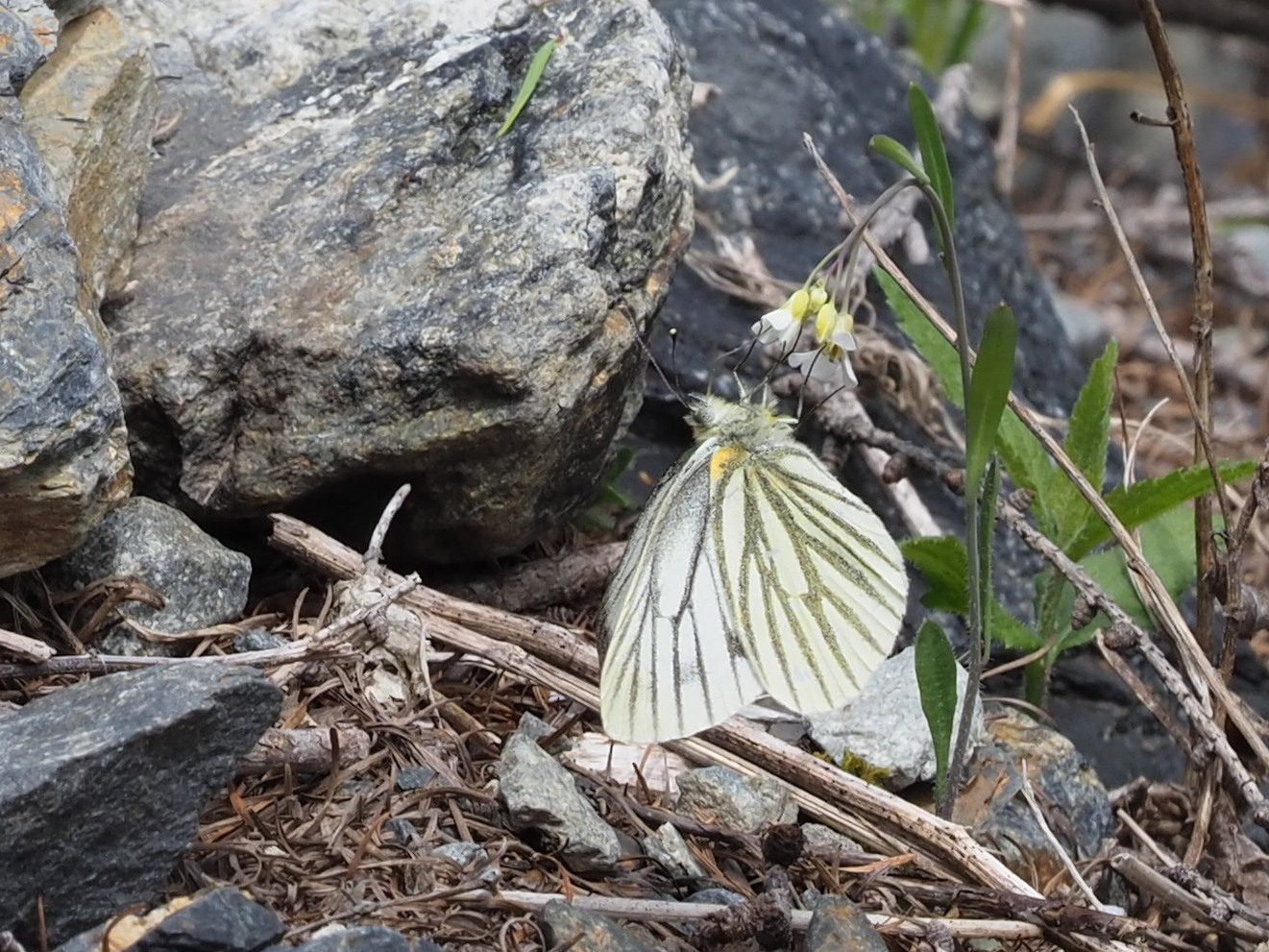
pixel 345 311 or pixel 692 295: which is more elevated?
pixel 345 311

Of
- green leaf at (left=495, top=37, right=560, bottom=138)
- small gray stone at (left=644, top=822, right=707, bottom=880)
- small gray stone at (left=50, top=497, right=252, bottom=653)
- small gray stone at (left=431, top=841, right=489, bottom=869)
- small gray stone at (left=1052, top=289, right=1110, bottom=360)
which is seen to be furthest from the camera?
small gray stone at (left=1052, top=289, right=1110, bottom=360)

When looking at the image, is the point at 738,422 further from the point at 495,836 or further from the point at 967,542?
the point at 495,836

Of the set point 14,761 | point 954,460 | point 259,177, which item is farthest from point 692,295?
point 14,761

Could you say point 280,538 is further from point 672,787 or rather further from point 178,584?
point 672,787

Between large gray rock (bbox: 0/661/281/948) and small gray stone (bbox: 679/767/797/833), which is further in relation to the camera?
small gray stone (bbox: 679/767/797/833)

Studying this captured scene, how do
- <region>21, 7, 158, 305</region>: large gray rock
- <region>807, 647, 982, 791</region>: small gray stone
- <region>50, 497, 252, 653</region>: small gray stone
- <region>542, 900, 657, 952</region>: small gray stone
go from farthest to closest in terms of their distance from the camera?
<region>807, 647, 982, 791</region>: small gray stone
<region>21, 7, 158, 305</region>: large gray rock
<region>50, 497, 252, 653</region>: small gray stone
<region>542, 900, 657, 952</region>: small gray stone

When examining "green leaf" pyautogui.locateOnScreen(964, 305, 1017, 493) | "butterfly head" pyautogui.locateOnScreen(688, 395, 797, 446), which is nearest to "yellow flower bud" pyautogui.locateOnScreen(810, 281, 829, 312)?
"green leaf" pyautogui.locateOnScreen(964, 305, 1017, 493)

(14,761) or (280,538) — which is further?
(280,538)

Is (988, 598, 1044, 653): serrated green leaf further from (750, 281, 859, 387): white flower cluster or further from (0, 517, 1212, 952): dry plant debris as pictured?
(750, 281, 859, 387): white flower cluster
